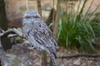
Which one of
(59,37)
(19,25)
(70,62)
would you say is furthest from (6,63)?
(19,25)

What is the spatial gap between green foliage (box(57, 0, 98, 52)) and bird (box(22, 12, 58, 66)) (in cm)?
101

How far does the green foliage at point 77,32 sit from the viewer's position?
2887mm

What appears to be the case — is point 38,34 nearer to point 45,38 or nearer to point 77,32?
point 45,38

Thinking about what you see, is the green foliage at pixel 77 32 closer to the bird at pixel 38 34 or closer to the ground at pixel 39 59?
the ground at pixel 39 59

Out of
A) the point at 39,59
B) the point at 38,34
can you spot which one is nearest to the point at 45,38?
the point at 38,34

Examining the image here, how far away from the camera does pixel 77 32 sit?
2932mm

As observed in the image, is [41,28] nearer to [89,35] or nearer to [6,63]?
→ [6,63]

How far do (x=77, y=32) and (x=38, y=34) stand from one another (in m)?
1.21

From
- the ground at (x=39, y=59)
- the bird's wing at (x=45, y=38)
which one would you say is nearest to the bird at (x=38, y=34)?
the bird's wing at (x=45, y=38)

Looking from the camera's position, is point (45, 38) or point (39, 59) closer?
point (45, 38)

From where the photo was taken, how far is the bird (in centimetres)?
179

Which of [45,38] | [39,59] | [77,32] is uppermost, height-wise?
[45,38]

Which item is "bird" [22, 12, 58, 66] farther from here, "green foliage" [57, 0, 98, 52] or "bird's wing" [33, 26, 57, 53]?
"green foliage" [57, 0, 98, 52]

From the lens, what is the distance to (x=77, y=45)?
3.07 m
